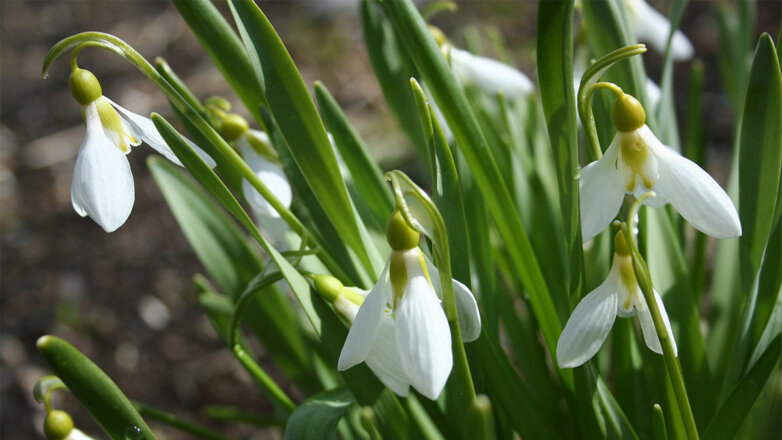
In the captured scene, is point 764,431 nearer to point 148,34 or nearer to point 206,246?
point 206,246

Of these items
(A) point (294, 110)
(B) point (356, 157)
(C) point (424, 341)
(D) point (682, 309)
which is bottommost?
(D) point (682, 309)

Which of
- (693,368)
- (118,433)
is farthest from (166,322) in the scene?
(693,368)

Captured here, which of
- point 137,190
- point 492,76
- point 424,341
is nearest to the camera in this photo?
point 424,341

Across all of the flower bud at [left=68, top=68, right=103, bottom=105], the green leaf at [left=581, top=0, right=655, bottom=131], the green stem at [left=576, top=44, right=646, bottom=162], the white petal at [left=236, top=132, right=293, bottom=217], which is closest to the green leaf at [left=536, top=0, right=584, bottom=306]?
the green stem at [left=576, top=44, right=646, bottom=162]

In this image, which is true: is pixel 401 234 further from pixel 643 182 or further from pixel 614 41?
pixel 614 41

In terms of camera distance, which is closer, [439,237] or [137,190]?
[439,237]

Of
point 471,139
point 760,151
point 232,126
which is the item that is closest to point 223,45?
point 232,126

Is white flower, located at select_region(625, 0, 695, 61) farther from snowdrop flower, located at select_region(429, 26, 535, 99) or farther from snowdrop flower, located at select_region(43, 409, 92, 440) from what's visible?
snowdrop flower, located at select_region(43, 409, 92, 440)
